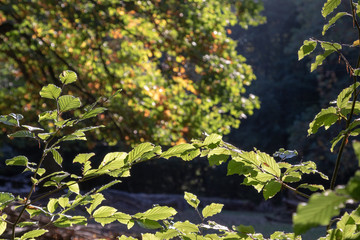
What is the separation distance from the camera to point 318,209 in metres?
0.77

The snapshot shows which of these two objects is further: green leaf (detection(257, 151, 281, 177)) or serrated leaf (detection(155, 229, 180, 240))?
serrated leaf (detection(155, 229, 180, 240))

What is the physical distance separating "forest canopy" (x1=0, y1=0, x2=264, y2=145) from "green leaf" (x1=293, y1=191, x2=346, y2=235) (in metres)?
7.28

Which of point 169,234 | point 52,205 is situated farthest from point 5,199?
point 169,234

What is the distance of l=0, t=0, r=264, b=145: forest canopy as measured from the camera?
8.00 m

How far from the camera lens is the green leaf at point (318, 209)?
76 centimetres

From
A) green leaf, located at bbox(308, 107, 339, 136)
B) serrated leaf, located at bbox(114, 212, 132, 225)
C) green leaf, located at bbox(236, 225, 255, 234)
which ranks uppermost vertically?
green leaf, located at bbox(308, 107, 339, 136)

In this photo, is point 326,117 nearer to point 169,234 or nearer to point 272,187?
point 272,187

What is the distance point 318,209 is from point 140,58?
8.72m

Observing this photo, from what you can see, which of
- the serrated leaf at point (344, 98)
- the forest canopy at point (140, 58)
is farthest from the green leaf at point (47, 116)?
the forest canopy at point (140, 58)

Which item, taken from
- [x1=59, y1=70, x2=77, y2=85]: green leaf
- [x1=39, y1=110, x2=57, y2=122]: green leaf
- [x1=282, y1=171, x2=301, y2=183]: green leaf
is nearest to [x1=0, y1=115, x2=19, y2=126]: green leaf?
[x1=39, y1=110, x2=57, y2=122]: green leaf

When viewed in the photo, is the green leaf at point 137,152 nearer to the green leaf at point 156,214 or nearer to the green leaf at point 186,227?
the green leaf at point 156,214

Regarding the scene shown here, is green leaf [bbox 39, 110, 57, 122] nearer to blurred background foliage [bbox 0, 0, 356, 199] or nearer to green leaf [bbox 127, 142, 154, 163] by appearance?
green leaf [bbox 127, 142, 154, 163]

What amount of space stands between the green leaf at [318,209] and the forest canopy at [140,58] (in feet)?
23.9

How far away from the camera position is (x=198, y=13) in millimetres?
8125
